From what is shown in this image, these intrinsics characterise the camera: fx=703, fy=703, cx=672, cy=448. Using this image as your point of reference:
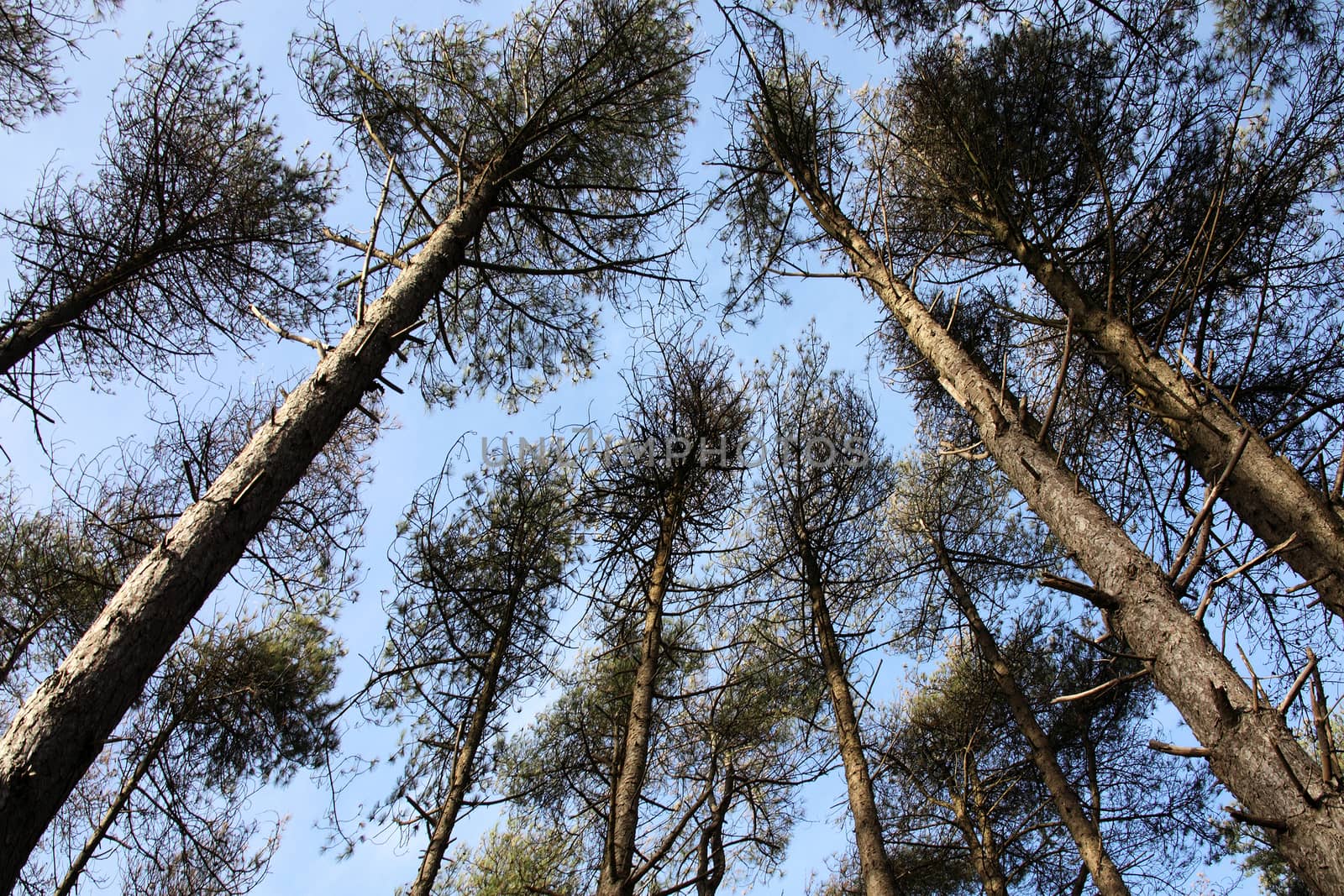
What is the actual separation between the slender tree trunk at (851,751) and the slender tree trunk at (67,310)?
619cm

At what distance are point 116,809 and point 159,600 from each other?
5.15m

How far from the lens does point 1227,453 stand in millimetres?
4035

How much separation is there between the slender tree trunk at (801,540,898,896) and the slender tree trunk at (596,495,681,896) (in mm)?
1586

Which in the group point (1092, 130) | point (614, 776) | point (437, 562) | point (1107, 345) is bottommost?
point (614, 776)

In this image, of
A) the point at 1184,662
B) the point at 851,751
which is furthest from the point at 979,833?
the point at 1184,662

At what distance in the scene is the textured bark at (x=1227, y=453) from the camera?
3.37 m

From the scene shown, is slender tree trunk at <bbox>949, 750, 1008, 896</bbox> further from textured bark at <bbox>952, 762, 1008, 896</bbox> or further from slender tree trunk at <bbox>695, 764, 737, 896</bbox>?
slender tree trunk at <bbox>695, 764, 737, 896</bbox>

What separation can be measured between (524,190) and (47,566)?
5575 millimetres

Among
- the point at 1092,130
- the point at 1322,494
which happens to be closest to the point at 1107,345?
the point at 1322,494

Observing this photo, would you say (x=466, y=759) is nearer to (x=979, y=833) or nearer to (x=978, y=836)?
(x=978, y=836)

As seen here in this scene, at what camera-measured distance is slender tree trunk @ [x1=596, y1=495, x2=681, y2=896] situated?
356 cm

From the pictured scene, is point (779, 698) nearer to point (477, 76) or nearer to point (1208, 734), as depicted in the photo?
point (1208, 734)

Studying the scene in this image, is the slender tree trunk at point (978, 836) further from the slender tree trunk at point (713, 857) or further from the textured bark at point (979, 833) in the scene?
the slender tree trunk at point (713, 857)

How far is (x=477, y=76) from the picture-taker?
633 cm
